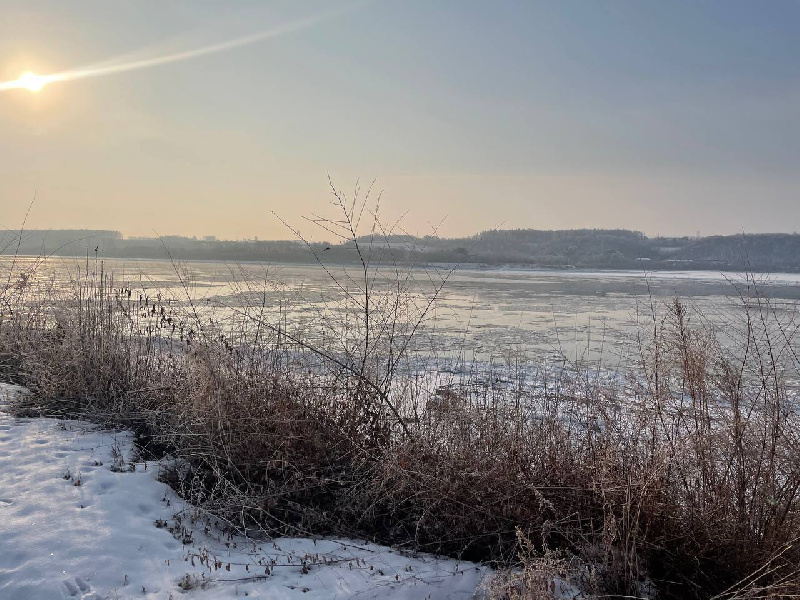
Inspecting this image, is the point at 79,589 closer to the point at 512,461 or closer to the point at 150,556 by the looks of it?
the point at 150,556

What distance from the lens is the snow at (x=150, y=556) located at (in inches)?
150

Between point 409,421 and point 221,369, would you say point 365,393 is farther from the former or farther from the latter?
point 221,369

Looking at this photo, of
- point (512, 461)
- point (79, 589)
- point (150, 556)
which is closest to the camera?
point (79, 589)

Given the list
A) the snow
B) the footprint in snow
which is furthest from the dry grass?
the footprint in snow

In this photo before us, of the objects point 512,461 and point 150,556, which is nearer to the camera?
point 150,556

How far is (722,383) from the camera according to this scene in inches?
174

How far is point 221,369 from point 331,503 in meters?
2.02

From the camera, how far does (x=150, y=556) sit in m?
4.18

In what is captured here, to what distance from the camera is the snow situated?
3.80 meters


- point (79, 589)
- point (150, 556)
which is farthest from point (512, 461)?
point (79, 589)

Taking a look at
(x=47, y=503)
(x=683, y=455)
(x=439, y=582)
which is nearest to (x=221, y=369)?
(x=47, y=503)

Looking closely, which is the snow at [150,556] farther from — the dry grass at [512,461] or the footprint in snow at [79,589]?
the dry grass at [512,461]

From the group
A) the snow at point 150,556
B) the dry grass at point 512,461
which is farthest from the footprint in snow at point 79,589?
the dry grass at point 512,461

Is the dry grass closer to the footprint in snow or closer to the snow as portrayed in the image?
the snow
